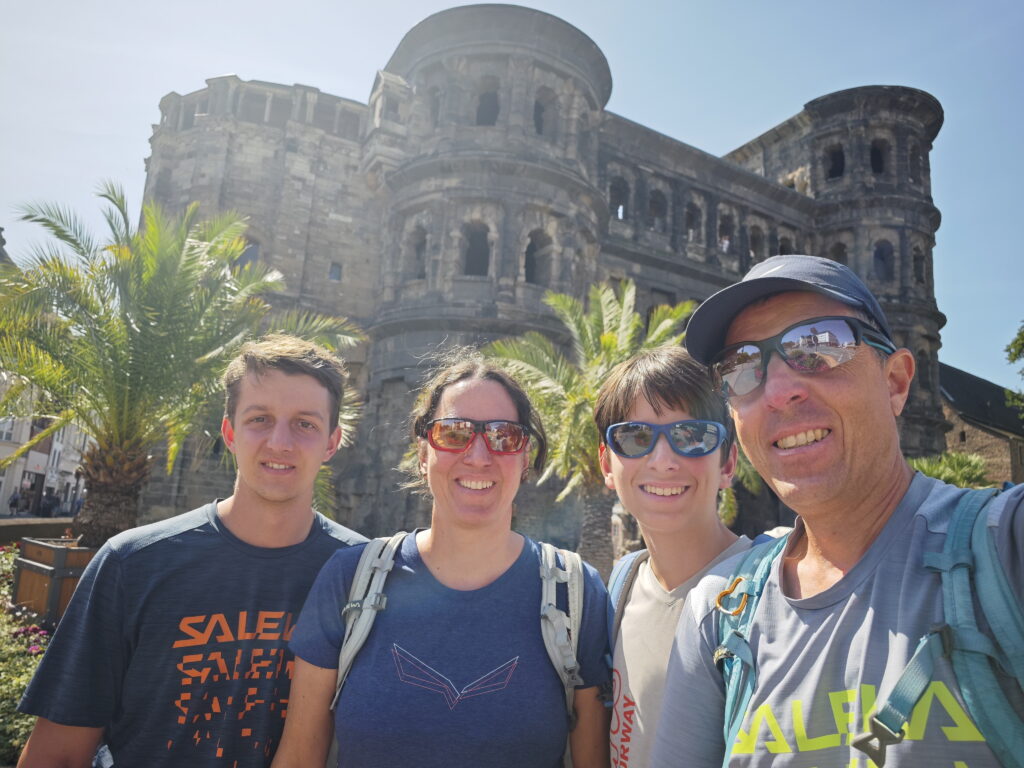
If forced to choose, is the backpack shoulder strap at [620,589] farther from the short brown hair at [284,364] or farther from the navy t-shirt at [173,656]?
the short brown hair at [284,364]

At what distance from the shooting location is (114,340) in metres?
8.64

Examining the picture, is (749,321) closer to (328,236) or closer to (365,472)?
(365,472)

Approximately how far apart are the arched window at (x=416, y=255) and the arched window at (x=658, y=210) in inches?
333

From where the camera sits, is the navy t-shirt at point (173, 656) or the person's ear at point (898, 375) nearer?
the person's ear at point (898, 375)

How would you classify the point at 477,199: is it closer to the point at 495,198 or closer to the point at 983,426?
the point at 495,198

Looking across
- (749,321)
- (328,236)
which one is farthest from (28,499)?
(749,321)

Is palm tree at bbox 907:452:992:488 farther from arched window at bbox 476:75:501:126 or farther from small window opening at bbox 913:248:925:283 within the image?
arched window at bbox 476:75:501:126

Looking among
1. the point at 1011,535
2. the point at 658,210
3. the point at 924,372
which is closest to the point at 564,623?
the point at 1011,535

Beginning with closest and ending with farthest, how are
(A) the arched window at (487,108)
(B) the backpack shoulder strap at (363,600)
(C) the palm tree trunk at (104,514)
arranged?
(B) the backpack shoulder strap at (363,600) → (C) the palm tree trunk at (104,514) → (A) the arched window at (487,108)

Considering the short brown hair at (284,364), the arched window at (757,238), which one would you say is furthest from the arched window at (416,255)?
the short brown hair at (284,364)

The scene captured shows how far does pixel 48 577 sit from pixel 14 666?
2061 millimetres

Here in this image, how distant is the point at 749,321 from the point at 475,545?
122cm

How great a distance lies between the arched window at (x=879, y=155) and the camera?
26087 mm

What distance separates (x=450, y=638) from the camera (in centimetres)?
207
